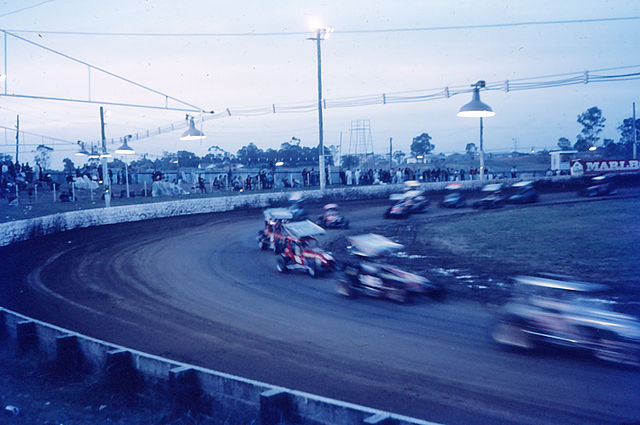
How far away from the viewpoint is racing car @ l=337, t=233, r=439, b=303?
36.2 feet

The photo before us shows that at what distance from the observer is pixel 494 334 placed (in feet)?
27.3

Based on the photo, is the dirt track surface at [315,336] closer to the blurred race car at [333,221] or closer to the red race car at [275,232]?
the red race car at [275,232]

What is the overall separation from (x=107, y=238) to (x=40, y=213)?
432 cm

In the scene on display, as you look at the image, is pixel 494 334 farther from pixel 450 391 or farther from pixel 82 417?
pixel 82 417

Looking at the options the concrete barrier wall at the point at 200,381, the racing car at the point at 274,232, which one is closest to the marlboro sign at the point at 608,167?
the racing car at the point at 274,232

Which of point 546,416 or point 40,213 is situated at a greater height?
point 40,213

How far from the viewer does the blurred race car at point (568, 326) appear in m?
7.08

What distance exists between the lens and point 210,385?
19.6 feet

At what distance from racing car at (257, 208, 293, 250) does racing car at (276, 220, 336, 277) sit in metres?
0.70

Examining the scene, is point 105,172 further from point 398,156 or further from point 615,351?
point 398,156

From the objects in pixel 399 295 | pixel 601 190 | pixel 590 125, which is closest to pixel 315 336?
pixel 399 295

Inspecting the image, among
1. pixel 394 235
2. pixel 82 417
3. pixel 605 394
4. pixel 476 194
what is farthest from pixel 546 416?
pixel 476 194

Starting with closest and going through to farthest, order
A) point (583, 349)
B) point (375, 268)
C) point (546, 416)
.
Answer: point (546, 416) < point (583, 349) < point (375, 268)

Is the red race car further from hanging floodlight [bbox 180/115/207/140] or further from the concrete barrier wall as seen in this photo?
the concrete barrier wall
